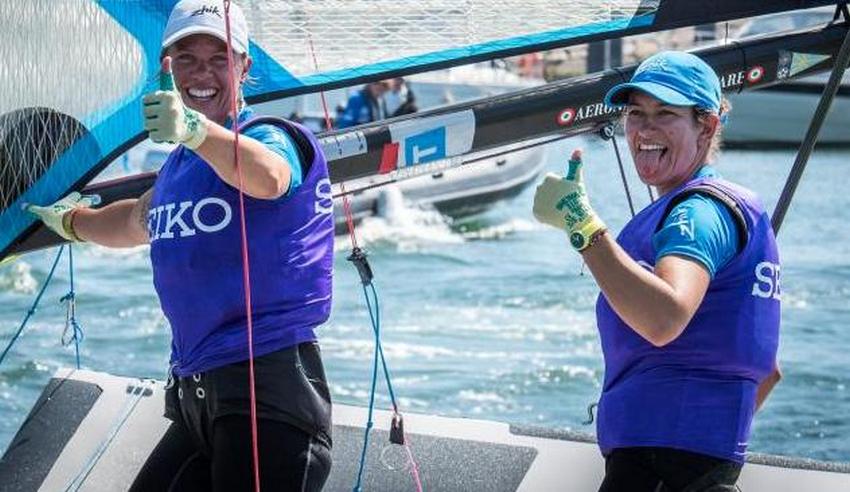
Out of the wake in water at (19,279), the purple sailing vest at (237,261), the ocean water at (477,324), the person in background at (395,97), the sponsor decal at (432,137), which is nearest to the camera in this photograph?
the purple sailing vest at (237,261)

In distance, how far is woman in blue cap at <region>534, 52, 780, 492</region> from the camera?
1.96 metres

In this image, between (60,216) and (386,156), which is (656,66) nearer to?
(386,156)

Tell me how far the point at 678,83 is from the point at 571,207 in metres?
0.25

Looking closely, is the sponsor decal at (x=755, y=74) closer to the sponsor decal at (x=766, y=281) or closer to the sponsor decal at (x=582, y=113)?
the sponsor decal at (x=582, y=113)

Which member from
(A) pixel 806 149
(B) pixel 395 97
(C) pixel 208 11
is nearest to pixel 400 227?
(B) pixel 395 97

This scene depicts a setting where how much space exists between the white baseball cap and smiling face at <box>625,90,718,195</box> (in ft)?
1.90

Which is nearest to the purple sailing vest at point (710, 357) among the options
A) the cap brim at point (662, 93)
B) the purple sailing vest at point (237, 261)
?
the cap brim at point (662, 93)

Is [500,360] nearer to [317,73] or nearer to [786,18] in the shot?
[317,73]

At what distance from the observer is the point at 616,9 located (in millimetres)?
3242

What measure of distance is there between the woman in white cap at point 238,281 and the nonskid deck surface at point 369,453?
922 millimetres

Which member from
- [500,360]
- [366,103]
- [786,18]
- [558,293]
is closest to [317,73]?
[500,360]

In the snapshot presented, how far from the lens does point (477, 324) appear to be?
8.19 meters

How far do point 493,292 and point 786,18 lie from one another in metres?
7.13

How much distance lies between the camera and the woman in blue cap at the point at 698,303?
6.43 ft
